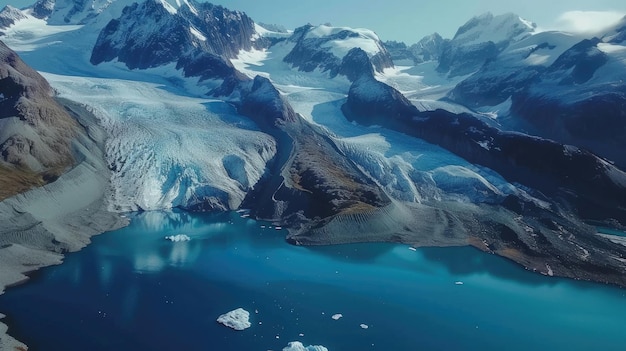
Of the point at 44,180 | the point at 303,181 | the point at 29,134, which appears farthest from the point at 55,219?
the point at 303,181

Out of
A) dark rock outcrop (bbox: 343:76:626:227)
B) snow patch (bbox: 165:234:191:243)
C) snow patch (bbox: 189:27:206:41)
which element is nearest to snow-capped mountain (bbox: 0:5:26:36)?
snow patch (bbox: 189:27:206:41)

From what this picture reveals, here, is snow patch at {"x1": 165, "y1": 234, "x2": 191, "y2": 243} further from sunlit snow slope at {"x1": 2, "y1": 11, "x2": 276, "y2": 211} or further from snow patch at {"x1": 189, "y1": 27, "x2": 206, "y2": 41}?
snow patch at {"x1": 189, "y1": 27, "x2": 206, "y2": 41}

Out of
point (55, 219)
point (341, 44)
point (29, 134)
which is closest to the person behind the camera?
point (55, 219)

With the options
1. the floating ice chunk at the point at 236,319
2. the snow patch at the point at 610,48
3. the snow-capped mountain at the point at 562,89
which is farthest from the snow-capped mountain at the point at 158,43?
the snow patch at the point at 610,48

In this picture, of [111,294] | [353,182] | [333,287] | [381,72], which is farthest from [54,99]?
[381,72]

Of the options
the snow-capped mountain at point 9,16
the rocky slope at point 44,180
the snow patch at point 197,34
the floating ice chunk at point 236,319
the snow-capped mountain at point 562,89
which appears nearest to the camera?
the floating ice chunk at point 236,319

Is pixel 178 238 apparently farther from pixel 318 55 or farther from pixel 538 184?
pixel 318 55

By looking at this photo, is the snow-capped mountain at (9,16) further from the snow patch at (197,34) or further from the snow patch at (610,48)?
the snow patch at (610,48)
